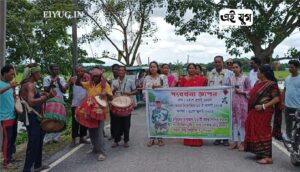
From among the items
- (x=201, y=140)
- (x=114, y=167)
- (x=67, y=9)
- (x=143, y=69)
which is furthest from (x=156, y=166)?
(x=143, y=69)

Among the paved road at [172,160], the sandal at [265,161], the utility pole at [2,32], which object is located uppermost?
the utility pole at [2,32]

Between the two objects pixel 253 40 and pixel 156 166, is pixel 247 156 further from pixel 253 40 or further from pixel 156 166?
pixel 253 40

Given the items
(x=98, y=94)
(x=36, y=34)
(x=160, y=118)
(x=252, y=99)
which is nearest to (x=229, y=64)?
(x=160, y=118)

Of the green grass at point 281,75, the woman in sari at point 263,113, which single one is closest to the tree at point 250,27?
the green grass at point 281,75

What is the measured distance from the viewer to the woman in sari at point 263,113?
7246mm

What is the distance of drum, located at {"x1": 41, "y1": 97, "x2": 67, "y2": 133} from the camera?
6.69 metres

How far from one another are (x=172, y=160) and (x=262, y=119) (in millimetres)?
1726

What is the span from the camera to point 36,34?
15156 mm

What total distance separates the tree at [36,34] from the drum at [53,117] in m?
8.27

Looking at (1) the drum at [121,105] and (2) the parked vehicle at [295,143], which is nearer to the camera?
(2) the parked vehicle at [295,143]

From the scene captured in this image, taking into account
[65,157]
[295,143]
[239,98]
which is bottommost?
[65,157]

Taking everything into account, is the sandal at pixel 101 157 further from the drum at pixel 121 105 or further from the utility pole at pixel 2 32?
the utility pole at pixel 2 32

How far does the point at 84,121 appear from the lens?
25.3ft

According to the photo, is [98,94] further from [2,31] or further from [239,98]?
[239,98]
